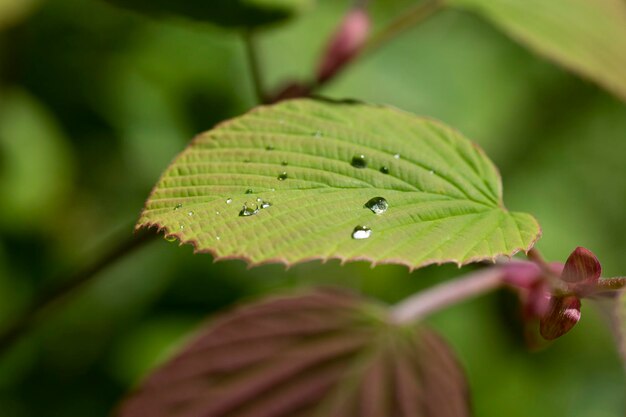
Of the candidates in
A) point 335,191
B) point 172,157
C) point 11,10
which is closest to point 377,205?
point 335,191

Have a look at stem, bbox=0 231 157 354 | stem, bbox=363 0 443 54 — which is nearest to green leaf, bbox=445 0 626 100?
stem, bbox=363 0 443 54

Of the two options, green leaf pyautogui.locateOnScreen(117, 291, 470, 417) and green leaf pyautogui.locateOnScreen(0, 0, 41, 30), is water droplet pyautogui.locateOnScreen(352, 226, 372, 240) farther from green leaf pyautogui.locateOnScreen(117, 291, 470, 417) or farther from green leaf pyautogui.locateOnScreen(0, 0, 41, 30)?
green leaf pyautogui.locateOnScreen(0, 0, 41, 30)

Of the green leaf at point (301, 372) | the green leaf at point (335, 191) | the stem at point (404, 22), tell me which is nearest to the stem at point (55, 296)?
the green leaf at point (301, 372)

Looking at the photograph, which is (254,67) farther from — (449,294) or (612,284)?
(612,284)

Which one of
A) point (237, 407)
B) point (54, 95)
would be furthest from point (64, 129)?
point (237, 407)

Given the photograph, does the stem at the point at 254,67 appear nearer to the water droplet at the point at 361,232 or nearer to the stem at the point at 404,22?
the stem at the point at 404,22
